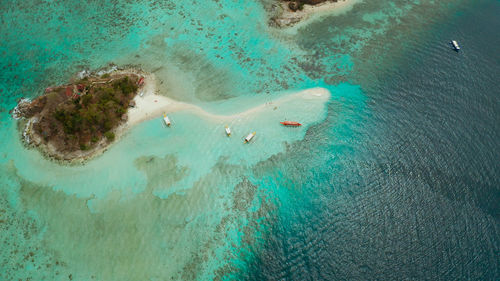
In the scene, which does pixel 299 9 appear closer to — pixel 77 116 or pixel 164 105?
pixel 164 105

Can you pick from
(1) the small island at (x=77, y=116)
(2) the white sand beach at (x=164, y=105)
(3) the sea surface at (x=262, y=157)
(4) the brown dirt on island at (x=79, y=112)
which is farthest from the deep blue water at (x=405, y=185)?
(4) the brown dirt on island at (x=79, y=112)

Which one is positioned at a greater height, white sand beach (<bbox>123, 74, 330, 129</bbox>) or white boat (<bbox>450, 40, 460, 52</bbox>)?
white boat (<bbox>450, 40, 460, 52</bbox>)

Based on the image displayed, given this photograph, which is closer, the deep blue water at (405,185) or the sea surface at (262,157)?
the deep blue water at (405,185)

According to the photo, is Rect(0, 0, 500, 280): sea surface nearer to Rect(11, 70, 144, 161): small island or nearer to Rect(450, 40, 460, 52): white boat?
Rect(450, 40, 460, 52): white boat

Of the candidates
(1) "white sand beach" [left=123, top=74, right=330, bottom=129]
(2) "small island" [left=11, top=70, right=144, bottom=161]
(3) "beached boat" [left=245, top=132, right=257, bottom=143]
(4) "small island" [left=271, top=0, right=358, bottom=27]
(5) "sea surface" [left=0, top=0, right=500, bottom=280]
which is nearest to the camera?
(5) "sea surface" [left=0, top=0, right=500, bottom=280]

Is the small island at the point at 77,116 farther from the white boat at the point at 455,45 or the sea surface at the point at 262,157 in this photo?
the white boat at the point at 455,45

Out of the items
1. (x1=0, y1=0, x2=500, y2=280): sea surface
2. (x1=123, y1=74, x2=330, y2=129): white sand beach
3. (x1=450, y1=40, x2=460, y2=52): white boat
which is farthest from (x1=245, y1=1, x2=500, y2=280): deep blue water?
(x1=123, y1=74, x2=330, y2=129): white sand beach

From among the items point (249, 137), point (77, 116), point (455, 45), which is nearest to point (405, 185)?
point (249, 137)
